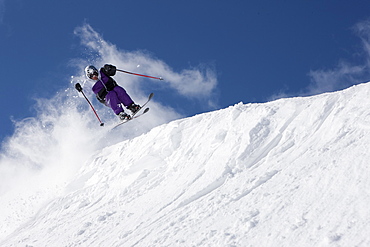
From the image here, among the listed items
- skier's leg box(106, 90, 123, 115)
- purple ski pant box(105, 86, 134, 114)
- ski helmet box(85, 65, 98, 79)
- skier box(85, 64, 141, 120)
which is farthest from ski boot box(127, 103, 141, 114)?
ski helmet box(85, 65, 98, 79)

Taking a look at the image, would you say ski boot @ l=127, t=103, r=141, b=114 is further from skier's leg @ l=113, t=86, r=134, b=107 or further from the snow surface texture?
the snow surface texture

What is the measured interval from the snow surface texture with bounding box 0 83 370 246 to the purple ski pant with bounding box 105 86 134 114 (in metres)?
2.78

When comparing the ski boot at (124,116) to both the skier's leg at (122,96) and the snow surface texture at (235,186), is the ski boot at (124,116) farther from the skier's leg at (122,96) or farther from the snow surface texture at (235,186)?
the snow surface texture at (235,186)

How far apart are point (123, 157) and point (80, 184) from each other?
7.00ft

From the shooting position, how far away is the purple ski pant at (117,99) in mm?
11211

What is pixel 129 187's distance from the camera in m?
13.5

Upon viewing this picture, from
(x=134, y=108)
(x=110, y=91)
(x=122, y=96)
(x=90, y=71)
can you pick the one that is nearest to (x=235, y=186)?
(x=134, y=108)

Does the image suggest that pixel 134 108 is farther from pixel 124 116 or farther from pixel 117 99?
pixel 117 99

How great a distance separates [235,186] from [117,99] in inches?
163

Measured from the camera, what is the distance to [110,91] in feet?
37.1

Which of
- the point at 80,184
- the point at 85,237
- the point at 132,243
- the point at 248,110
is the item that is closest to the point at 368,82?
the point at 248,110

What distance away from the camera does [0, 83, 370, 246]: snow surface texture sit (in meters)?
7.07

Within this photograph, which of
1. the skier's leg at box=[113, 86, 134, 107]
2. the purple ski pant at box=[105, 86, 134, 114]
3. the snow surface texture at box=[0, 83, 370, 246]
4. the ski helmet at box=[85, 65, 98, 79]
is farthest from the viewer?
the skier's leg at box=[113, 86, 134, 107]

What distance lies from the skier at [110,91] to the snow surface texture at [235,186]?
105 inches
